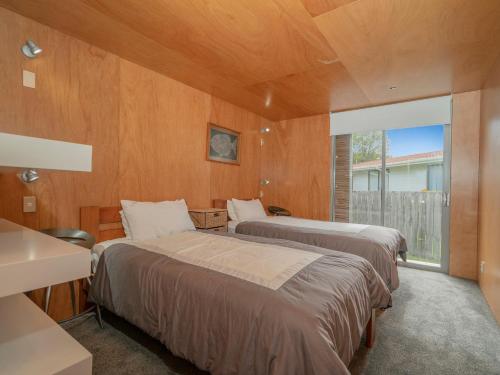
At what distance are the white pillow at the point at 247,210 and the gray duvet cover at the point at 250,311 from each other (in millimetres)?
1890

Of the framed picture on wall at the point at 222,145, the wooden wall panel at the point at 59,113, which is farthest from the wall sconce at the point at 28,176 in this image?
the framed picture on wall at the point at 222,145

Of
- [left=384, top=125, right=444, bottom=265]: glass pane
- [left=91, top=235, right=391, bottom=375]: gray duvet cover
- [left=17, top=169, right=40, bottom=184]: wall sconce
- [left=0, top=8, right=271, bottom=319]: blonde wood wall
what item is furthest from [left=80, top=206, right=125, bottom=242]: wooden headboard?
[left=384, top=125, right=444, bottom=265]: glass pane

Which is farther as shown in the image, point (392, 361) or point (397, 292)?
point (397, 292)

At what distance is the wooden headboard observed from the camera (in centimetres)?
221

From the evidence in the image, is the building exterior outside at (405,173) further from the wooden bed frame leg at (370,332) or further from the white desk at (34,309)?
the white desk at (34,309)

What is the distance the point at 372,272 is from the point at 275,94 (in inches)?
101

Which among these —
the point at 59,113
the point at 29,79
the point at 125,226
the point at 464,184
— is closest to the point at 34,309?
the point at 125,226

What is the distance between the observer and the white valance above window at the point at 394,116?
11.2ft

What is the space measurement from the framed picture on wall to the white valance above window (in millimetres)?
1653

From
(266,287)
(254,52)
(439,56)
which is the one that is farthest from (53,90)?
(439,56)

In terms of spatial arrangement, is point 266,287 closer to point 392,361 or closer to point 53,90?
point 392,361

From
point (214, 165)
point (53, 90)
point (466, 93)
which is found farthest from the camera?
point (214, 165)

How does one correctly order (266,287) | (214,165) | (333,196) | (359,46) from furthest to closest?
(333,196) < (214,165) < (359,46) < (266,287)

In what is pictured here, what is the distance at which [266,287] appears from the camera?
1.26 meters
